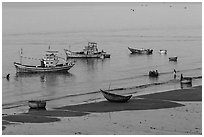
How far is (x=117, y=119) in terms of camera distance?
95.4 ft

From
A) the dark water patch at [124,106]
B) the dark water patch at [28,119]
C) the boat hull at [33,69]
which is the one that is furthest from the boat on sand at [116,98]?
the boat hull at [33,69]

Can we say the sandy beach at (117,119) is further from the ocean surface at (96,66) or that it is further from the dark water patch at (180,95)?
the ocean surface at (96,66)

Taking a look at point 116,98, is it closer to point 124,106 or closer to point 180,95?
point 124,106

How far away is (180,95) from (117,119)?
9.90 meters

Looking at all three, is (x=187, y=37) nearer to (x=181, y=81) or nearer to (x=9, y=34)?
(x=9, y=34)

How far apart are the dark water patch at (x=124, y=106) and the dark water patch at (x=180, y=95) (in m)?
1.50

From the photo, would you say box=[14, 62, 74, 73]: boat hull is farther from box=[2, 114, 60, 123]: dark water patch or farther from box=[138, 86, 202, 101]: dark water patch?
box=[2, 114, 60, 123]: dark water patch

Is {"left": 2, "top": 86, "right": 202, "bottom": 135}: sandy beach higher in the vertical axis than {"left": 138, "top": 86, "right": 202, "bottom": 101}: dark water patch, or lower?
lower

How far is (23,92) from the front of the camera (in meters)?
43.1

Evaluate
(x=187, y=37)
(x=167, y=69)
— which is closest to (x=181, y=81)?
(x=167, y=69)

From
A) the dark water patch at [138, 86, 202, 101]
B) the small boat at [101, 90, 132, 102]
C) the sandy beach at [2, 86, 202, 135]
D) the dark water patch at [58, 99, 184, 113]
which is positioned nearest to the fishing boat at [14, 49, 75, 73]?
the dark water patch at [138, 86, 202, 101]

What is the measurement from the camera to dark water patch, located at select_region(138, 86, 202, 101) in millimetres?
36141

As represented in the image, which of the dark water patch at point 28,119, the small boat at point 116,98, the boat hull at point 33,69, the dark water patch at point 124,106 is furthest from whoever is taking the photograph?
the boat hull at point 33,69

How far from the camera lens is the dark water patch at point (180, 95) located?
36.1m
